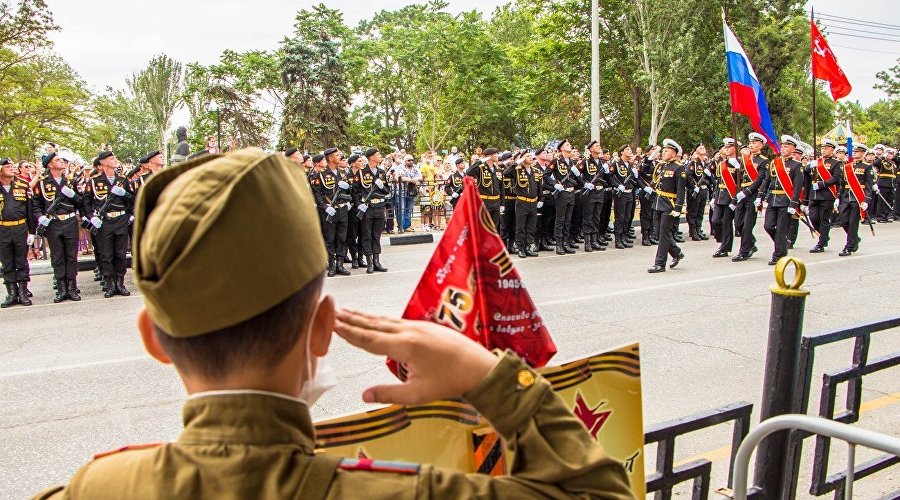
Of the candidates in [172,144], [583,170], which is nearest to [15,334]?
[583,170]

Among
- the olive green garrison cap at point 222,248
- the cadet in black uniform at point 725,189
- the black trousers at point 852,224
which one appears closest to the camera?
the olive green garrison cap at point 222,248

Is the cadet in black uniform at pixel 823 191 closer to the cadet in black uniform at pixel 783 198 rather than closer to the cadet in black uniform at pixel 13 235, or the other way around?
the cadet in black uniform at pixel 783 198

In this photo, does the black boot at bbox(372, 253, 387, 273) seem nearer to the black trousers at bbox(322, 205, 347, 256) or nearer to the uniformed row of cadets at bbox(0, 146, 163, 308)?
the black trousers at bbox(322, 205, 347, 256)

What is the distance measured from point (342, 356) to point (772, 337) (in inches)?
169

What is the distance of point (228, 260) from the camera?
3.26 feet

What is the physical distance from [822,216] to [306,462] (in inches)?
581

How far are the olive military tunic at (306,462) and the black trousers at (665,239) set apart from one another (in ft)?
33.7

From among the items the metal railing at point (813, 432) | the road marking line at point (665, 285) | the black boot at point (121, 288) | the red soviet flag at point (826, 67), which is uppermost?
the red soviet flag at point (826, 67)

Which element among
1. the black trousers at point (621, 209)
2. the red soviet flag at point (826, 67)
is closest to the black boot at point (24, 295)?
the black trousers at point (621, 209)

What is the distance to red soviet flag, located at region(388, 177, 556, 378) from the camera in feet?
5.42

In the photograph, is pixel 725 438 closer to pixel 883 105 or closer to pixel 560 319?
pixel 560 319

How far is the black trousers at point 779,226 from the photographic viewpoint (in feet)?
39.3

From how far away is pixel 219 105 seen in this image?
112 ft

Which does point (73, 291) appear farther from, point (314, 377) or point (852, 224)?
point (852, 224)
